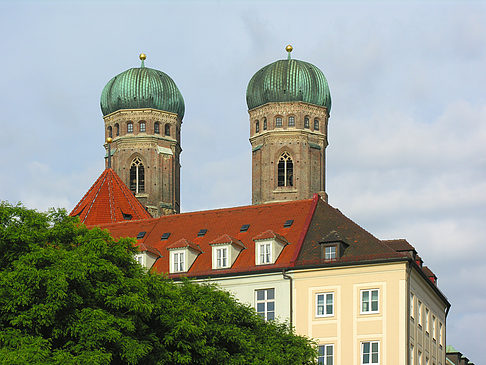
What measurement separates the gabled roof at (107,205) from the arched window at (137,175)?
34.5 m

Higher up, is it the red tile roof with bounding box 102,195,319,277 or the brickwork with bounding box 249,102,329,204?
the brickwork with bounding box 249,102,329,204

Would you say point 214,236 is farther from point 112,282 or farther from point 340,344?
point 112,282

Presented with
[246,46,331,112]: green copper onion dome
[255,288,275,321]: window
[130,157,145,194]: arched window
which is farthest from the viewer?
[246,46,331,112]: green copper onion dome

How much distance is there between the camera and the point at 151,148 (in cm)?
12275

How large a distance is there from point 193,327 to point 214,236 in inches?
858

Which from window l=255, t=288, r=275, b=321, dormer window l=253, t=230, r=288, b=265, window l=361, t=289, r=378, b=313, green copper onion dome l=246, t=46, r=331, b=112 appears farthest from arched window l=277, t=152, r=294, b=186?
window l=361, t=289, r=378, b=313

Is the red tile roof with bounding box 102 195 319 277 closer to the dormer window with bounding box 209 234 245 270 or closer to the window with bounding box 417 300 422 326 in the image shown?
the dormer window with bounding box 209 234 245 270

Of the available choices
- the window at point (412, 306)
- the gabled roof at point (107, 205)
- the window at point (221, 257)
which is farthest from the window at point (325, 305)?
the gabled roof at point (107, 205)

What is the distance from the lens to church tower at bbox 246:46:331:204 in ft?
399

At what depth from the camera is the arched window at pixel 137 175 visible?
396 feet

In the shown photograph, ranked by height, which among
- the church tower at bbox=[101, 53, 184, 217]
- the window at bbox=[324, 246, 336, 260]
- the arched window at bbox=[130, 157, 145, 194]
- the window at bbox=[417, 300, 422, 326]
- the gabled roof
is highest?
the church tower at bbox=[101, 53, 184, 217]

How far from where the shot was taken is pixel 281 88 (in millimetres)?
123375

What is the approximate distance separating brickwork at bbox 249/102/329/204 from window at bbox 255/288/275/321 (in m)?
54.2

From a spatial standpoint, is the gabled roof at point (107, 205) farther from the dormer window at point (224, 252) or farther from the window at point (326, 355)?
the window at point (326, 355)
